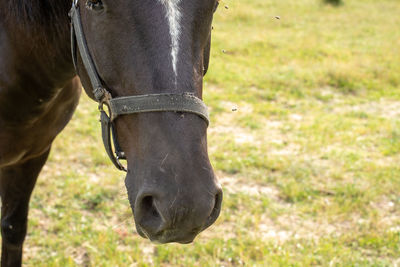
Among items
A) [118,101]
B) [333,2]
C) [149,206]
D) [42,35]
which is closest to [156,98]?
[118,101]

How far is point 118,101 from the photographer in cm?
148

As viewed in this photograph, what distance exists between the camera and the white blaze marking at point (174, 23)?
140 centimetres

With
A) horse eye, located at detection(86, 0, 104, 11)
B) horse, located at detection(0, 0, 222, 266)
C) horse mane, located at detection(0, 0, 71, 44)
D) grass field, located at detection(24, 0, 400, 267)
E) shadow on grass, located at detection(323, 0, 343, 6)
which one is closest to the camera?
horse, located at detection(0, 0, 222, 266)

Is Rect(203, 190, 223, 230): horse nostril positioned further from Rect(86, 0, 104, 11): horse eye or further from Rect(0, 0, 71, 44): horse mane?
Rect(0, 0, 71, 44): horse mane

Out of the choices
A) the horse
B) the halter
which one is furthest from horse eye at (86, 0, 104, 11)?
the halter

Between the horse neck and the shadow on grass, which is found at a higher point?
the horse neck

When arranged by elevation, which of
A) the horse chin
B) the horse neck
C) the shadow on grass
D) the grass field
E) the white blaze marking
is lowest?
the shadow on grass

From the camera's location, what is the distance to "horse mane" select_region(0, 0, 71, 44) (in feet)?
6.16

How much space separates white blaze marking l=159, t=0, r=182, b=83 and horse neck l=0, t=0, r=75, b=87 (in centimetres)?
60

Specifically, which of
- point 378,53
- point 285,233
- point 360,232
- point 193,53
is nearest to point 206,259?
point 285,233

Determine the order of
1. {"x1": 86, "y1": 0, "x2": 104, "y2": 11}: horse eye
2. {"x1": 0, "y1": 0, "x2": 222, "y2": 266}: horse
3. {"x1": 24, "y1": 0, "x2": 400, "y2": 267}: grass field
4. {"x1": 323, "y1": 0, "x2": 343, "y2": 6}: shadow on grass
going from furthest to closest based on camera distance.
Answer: {"x1": 323, "y1": 0, "x2": 343, "y2": 6}: shadow on grass → {"x1": 24, "y1": 0, "x2": 400, "y2": 267}: grass field → {"x1": 86, "y1": 0, "x2": 104, "y2": 11}: horse eye → {"x1": 0, "y1": 0, "x2": 222, "y2": 266}: horse

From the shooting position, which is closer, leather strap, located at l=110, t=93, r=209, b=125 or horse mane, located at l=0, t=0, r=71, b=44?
leather strap, located at l=110, t=93, r=209, b=125

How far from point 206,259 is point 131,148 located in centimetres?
182

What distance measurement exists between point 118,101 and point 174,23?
0.32m
